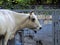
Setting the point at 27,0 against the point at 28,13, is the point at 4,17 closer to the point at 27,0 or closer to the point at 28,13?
the point at 28,13

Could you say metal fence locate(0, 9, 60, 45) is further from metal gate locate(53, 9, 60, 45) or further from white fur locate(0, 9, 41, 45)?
white fur locate(0, 9, 41, 45)

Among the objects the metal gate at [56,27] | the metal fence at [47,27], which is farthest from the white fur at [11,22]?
the metal gate at [56,27]

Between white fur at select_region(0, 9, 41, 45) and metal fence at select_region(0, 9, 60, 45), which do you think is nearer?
white fur at select_region(0, 9, 41, 45)

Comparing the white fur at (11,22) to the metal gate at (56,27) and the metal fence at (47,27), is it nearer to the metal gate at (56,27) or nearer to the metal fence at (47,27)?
the metal fence at (47,27)

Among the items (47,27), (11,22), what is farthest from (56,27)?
(11,22)

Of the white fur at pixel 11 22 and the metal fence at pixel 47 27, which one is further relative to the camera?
the metal fence at pixel 47 27

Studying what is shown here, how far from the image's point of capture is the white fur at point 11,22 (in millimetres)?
6094

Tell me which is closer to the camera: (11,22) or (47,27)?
(11,22)

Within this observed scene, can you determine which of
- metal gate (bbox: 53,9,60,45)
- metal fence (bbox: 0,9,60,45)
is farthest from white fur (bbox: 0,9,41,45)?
metal gate (bbox: 53,9,60,45)

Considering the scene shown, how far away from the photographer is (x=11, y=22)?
623cm

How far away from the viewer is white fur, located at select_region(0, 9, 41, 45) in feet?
20.0

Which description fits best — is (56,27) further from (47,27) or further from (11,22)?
(11,22)

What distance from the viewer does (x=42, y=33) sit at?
6820 millimetres

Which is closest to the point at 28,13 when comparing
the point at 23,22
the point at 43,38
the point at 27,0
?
the point at 23,22
